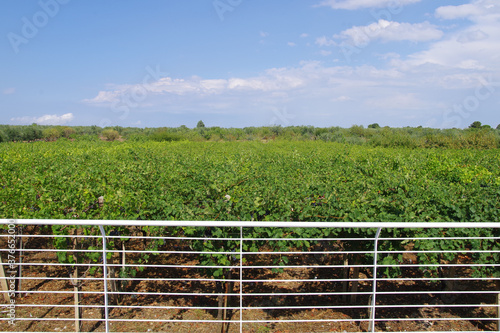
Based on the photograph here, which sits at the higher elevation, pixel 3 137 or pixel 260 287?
pixel 3 137

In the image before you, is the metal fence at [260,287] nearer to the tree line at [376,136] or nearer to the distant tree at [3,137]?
the tree line at [376,136]

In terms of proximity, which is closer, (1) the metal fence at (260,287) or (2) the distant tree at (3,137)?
(1) the metal fence at (260,287)

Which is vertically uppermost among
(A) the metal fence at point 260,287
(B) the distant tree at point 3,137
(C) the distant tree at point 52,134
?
(C) the distant tree at point 52,134

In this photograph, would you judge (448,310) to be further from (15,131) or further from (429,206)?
(15,131)

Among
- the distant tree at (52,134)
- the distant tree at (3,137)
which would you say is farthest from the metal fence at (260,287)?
the distant tree at (52,134)

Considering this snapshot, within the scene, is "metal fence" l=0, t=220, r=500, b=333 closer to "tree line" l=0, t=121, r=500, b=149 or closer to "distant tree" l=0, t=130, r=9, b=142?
"tree line" l=0, t=121, r=500, b=149

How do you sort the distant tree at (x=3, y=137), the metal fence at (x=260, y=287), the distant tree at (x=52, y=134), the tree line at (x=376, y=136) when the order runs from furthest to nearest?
the distant tree at (x=52, y=134)
the distant tree at (x=3, y=137)
the tree line at (x=376, y=136)
the metal fence at (x=260, y=287)

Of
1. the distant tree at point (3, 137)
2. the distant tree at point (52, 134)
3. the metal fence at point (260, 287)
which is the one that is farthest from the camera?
the distant tree at point (52, 134)

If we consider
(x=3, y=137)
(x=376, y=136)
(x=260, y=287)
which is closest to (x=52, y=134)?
(x=3, y=137)

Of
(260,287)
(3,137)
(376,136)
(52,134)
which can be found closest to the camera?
(260,287)

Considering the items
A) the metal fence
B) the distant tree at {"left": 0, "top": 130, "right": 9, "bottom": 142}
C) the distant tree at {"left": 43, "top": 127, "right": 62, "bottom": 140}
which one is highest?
the distant tree at {"left": 43, "top": 127, "right": 62, "bottom": 140}

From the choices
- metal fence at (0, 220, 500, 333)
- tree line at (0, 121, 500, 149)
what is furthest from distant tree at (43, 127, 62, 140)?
metal fence at (0, 220, 500, 333)

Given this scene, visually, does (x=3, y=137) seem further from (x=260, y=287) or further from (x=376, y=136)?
(x=376, y=136)

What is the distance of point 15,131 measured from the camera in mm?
37438
